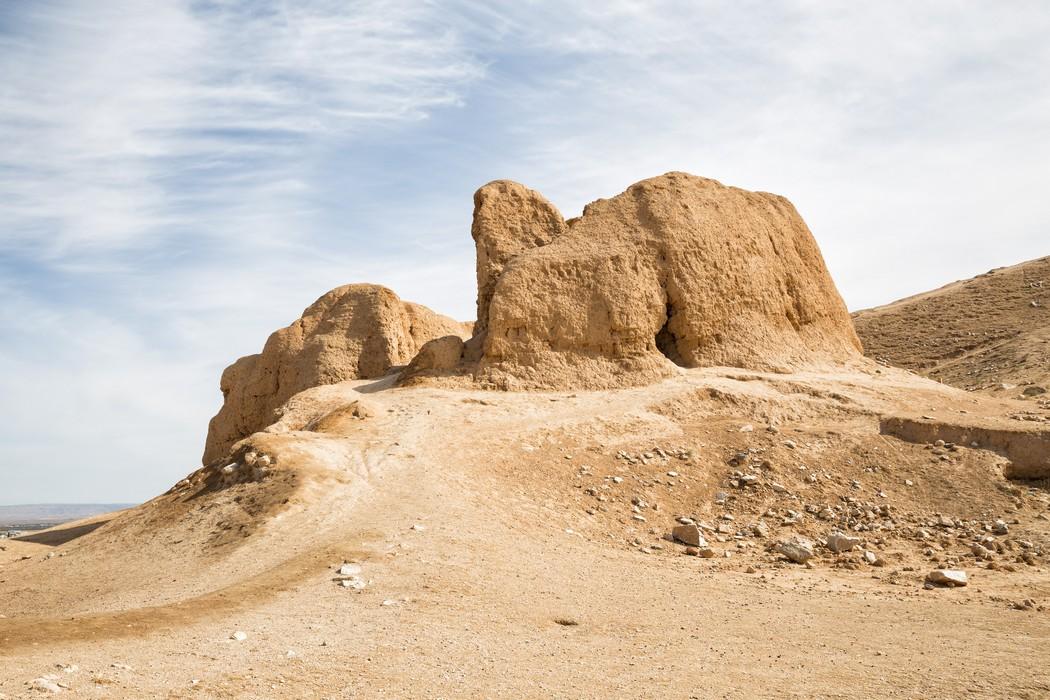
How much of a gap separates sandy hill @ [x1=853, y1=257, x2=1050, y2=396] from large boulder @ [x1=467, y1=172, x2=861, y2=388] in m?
8.23

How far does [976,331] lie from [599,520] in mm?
23584

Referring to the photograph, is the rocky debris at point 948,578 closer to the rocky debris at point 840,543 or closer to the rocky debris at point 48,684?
the rocky debris at point 840,543

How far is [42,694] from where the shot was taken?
252 inches

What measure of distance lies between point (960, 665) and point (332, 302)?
16893mm

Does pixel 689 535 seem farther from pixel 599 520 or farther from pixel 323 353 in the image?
pixel 323 353

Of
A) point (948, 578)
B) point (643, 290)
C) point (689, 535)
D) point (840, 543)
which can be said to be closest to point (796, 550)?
point (840, 543)

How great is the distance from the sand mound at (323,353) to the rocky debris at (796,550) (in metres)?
10.7

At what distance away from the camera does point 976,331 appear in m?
32.2

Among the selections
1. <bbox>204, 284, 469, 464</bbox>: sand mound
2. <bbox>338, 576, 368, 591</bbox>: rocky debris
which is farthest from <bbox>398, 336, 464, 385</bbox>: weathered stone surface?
<bbox>338, 576, 368, 591</bbox>: rocky debris

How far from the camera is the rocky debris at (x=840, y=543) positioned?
41.9 feet

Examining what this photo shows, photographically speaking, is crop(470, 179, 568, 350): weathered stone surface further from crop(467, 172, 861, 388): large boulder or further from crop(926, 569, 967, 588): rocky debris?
crop(926, 569, 967, 588): rocky debris

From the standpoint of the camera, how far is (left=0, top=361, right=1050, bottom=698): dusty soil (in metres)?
7.61

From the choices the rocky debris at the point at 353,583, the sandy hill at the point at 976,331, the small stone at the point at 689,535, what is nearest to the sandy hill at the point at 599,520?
the small stone at the point at 689,535

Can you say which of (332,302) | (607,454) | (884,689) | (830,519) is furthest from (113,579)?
(332,302)
